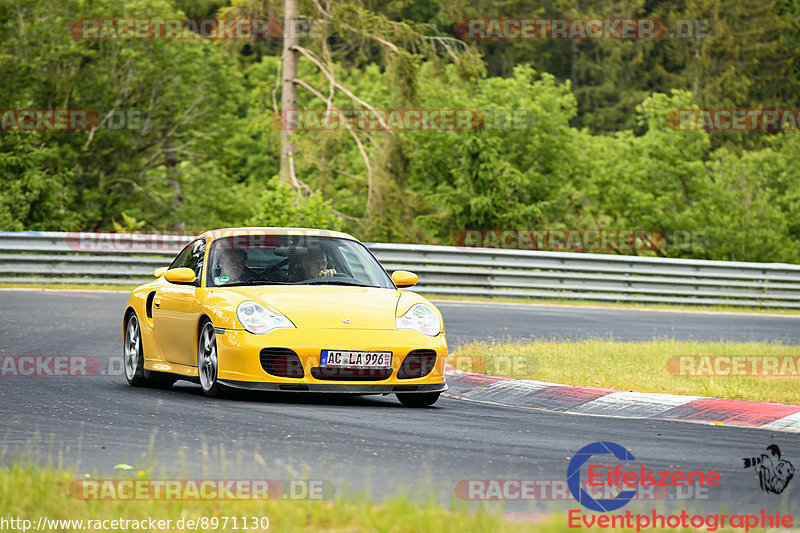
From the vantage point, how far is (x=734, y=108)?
66.1 meters

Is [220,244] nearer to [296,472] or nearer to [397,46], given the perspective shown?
[296,472]

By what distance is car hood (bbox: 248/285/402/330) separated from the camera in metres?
9.23

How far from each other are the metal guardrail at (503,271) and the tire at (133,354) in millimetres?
11827

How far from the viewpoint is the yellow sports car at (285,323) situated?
909 centimetres

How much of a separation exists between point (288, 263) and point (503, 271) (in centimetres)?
1469

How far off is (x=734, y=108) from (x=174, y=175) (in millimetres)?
35563

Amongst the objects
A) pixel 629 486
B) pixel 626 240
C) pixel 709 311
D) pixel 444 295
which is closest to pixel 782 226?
pixel 626 240
